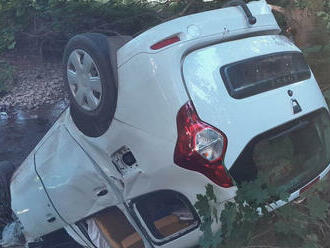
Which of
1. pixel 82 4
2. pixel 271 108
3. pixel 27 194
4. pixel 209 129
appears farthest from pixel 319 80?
pixel 82 4

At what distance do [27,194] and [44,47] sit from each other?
432 cm

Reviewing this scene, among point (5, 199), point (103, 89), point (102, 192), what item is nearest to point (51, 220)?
point (102, 192)

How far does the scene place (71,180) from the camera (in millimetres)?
2926

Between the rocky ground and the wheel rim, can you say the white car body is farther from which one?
the rocky ground

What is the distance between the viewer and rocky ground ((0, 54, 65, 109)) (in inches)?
243

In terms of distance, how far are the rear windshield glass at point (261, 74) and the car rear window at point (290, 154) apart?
9.7 inches

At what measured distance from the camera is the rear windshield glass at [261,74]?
243 cm

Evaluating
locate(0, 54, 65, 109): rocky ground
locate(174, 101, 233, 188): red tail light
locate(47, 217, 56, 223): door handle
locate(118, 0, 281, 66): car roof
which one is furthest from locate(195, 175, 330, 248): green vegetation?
locate(0, 54, 65, 109): rocky ground

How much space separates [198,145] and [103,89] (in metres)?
0.65

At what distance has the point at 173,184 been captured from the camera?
2498 mm

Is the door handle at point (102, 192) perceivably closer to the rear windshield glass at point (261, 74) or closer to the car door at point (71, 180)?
the car door at point (71, 180)

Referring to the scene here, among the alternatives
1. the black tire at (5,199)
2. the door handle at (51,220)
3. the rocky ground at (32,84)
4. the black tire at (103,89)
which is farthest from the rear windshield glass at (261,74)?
the rocky ground at (32,84)

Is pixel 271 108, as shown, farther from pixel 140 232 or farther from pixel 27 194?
pixel 27 194

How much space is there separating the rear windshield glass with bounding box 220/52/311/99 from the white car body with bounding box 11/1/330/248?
0.04m
